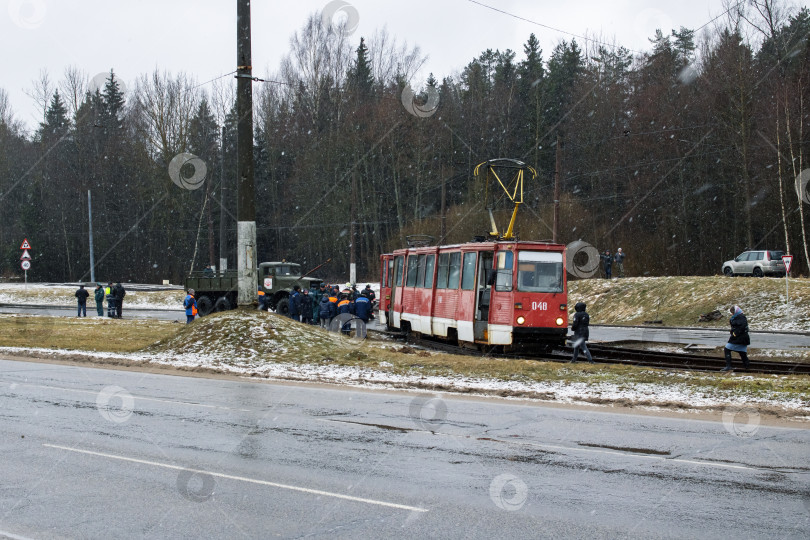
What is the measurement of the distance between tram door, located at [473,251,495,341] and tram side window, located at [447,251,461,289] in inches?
45.1

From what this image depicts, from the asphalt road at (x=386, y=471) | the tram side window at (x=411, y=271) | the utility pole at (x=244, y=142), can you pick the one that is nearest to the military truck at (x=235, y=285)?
the tram side window at (x=411, y=271)

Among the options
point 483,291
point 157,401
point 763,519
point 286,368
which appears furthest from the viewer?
point 483,291

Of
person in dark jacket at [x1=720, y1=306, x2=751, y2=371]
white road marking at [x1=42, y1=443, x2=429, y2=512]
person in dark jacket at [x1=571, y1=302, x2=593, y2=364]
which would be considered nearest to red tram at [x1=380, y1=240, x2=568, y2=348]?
person in dark jacket at [x1=571, y1=302, x2=593, y2=364]

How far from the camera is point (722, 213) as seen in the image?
52562 millimetres

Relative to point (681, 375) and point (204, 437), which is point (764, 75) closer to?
point (681, 375)

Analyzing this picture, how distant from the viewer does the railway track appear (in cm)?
1758

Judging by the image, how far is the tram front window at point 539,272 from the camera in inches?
800

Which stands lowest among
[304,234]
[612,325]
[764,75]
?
[612,325]

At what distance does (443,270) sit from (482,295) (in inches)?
101

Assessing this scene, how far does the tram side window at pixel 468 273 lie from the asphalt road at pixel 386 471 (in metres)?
9.32

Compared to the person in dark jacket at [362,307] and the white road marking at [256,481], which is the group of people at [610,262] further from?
the white road marking at [256,481]

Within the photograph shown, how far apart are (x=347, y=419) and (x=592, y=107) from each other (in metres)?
57.7

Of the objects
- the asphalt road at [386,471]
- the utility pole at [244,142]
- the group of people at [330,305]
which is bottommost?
the asphalt road at [386,471]

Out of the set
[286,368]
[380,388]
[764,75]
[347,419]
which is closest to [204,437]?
[347,419]
